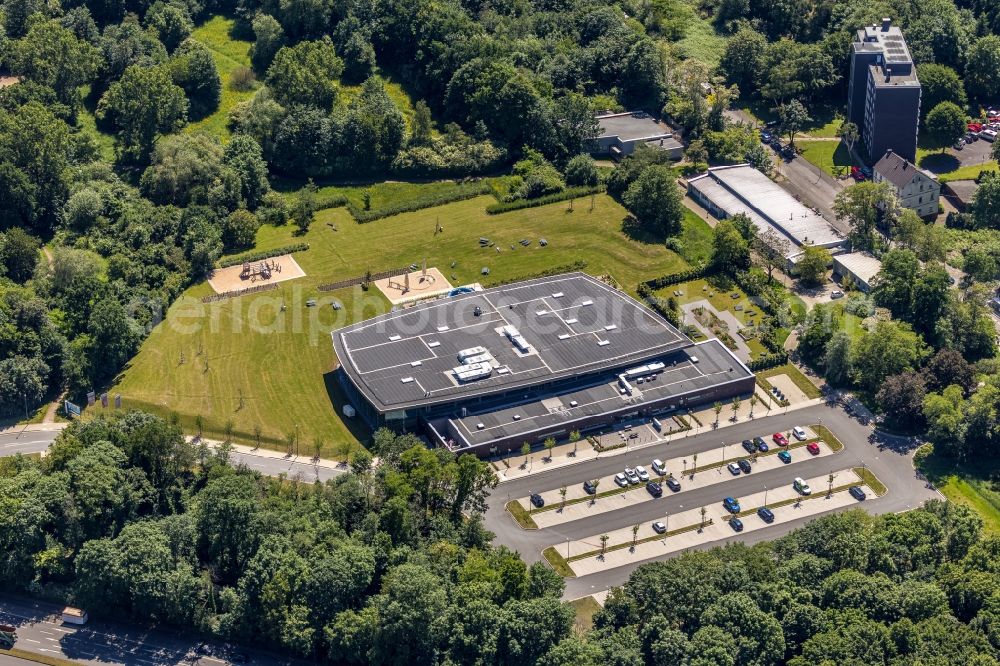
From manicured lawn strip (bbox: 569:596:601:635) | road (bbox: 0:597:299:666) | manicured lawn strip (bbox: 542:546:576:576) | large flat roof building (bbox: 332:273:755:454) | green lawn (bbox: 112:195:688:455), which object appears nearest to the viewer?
road (bbox: 0:597:299:666)

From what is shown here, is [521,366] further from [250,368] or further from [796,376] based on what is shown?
[796,376]

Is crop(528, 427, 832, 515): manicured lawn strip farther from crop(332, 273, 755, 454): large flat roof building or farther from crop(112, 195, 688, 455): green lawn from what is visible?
crop(112, 195, 688, 455): green lawn

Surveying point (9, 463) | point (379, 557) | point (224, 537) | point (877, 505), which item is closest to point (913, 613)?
point (877, 505)

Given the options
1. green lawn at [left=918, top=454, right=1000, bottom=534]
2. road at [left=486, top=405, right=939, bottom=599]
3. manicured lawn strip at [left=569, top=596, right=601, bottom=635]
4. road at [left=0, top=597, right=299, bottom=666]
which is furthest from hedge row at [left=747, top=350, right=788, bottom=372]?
road at [left=0, top=597, right=299, bottom=666]

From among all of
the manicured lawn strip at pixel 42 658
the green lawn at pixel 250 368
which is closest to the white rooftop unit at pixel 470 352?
the green lawn at pixel 250 368

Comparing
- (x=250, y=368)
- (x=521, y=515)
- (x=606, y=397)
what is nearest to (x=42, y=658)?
(x=250, y=368)

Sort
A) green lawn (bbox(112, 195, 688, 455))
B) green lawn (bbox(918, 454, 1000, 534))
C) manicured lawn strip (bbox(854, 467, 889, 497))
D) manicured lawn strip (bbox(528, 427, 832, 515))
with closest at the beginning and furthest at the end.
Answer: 1. manicured lawn strip (bbox(528, 427, 832, 515))
2. green lawn (bbox(918, 454, 1000, 534))
3. manicured lawn strip (bbox(854, 467, 889, 497))
4. green lawn (bbox(112, 195, 688, 455))
